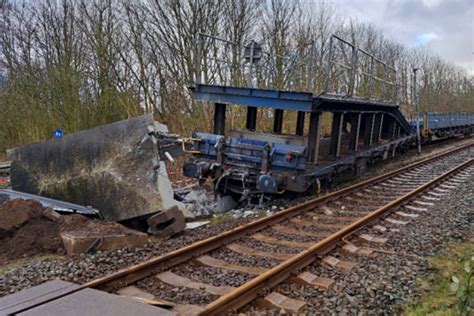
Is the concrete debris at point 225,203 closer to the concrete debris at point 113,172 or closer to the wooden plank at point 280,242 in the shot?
the concrete debris at point 113,172

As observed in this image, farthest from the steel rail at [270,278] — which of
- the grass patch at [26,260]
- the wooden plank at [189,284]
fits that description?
the grass patch at [26,260]

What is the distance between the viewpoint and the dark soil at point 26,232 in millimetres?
6422

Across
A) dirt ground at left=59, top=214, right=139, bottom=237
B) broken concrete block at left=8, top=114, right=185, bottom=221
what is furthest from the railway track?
broken concrete block at left=8, top=114, right=185, bottom=221

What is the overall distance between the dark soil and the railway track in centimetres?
202

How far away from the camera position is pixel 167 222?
750cm

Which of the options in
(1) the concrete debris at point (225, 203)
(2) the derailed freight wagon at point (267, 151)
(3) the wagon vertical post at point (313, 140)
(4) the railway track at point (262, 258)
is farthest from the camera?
(3) the wagon vertical post at point (313, 140)

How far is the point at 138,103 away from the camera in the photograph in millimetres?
20344

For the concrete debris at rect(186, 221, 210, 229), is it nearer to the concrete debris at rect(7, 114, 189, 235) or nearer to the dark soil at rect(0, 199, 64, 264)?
the concrete debris at rect(7, 114, 189, 235)

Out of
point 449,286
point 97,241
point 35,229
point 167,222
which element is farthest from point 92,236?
point 449,286

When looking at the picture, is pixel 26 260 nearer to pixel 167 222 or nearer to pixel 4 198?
pixel 167 222

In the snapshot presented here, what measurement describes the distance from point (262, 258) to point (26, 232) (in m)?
3.62

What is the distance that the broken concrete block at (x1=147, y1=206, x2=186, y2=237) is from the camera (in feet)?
24.1

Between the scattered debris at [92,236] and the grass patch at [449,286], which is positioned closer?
the grass patch at [449,286]

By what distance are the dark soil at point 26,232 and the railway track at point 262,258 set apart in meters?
2.02
